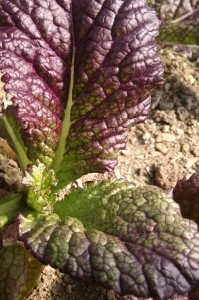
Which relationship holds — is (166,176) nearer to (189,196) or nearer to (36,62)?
(189,196)

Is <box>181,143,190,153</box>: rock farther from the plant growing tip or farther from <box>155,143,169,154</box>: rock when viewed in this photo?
the plant growing tip

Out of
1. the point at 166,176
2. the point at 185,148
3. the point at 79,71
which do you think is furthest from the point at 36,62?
the point at 185,148

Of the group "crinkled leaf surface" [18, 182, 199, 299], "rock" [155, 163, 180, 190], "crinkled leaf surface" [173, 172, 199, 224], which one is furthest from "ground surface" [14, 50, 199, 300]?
"crinkled leaf surface" [18, 182, 199, 299]

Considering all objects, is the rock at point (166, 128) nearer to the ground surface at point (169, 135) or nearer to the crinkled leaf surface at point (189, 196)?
the ground surface at point (169, 135)

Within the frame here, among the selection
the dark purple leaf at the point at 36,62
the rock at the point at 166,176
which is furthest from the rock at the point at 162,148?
the dark purple leaf at the point at 36,62

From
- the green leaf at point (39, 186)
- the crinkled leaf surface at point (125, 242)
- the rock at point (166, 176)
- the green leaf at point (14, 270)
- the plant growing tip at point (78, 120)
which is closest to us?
the crinkled leaf surface at point (125, 242)
